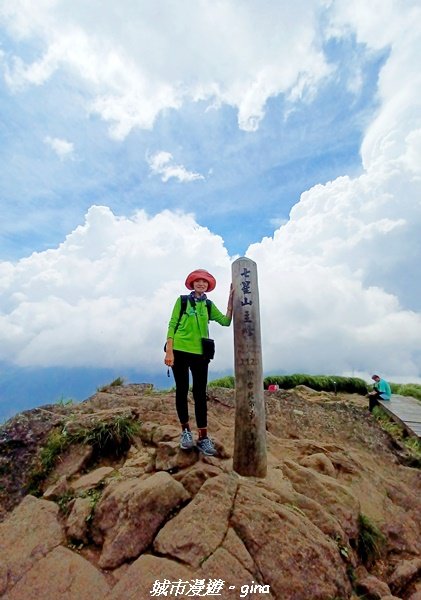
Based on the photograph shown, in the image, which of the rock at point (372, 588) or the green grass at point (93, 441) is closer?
the rock at point (372, 588)

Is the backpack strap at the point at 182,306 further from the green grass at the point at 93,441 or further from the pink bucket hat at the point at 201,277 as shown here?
the green grass at the point at 93,441

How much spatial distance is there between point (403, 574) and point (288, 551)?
1.86 meters

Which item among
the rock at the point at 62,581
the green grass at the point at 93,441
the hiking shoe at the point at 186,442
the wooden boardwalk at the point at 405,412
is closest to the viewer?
the rock at the point at 62,581

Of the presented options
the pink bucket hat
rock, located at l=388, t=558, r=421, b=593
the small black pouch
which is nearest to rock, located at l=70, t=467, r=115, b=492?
the small black pouch

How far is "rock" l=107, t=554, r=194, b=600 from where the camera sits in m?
3.34

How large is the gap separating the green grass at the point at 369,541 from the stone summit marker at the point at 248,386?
1.48m

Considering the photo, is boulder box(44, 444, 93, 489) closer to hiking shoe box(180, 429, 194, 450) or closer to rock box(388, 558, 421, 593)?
hiking shoe box(180, 429, 194, 450)

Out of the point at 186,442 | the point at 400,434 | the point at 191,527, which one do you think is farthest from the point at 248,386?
the point at 400,434

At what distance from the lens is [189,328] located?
525 cm

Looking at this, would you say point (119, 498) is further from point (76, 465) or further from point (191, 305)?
point (191, 305)

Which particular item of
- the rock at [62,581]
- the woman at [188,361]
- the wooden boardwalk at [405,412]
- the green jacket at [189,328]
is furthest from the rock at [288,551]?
the wooden boardwalk at [405,412]

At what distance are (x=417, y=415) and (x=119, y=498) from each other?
11325 mm

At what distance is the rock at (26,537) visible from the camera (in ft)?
12.6

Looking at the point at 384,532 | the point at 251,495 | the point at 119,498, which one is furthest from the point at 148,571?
the point at 384,532
